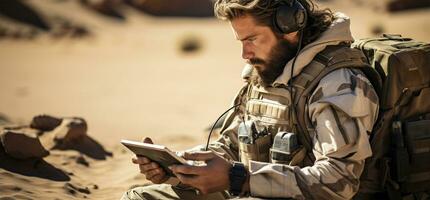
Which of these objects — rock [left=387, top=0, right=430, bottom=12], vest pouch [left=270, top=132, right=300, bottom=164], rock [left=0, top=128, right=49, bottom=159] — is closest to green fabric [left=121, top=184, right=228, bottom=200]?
vest pouch [left=270, top=132, right=300, bottom=164]

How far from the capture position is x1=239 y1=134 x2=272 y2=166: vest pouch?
Answer: 379 centimetres

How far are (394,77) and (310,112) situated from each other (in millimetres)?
594

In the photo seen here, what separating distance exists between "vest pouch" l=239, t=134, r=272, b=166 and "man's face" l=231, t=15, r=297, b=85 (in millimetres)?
350

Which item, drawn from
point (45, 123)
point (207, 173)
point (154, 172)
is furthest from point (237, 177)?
point (45, 123)

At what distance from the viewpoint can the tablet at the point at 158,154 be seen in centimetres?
346

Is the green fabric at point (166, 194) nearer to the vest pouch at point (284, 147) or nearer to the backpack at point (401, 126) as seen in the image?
the vest pouch at point (284, 147)

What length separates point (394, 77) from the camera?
3727 millimetres

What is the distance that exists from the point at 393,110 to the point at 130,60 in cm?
1639

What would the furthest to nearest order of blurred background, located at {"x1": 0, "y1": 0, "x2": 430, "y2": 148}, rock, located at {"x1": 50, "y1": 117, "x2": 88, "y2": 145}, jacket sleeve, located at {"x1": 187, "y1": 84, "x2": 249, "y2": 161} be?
1. blurred background, located at {"x1": 0, "y1": 0, "x2": 430, "y2": 148}
2. rock, located at {"x1": 50, "y1": 117, "x2": 88, "y2": 145}
3. jacket sleeve, located at {"x1": 187, "y1": 84, "x2": 249, "y2": 161}

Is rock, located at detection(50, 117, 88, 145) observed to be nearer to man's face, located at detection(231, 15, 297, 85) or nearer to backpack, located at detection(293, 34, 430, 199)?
man's face, located at detection(231, 15, 297, 85)

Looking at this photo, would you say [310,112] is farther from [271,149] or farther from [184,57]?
[184,57]

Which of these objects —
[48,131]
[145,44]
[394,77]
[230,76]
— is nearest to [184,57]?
[145,44]

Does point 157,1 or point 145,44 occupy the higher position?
point 157,1

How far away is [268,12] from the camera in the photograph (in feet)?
12.2
